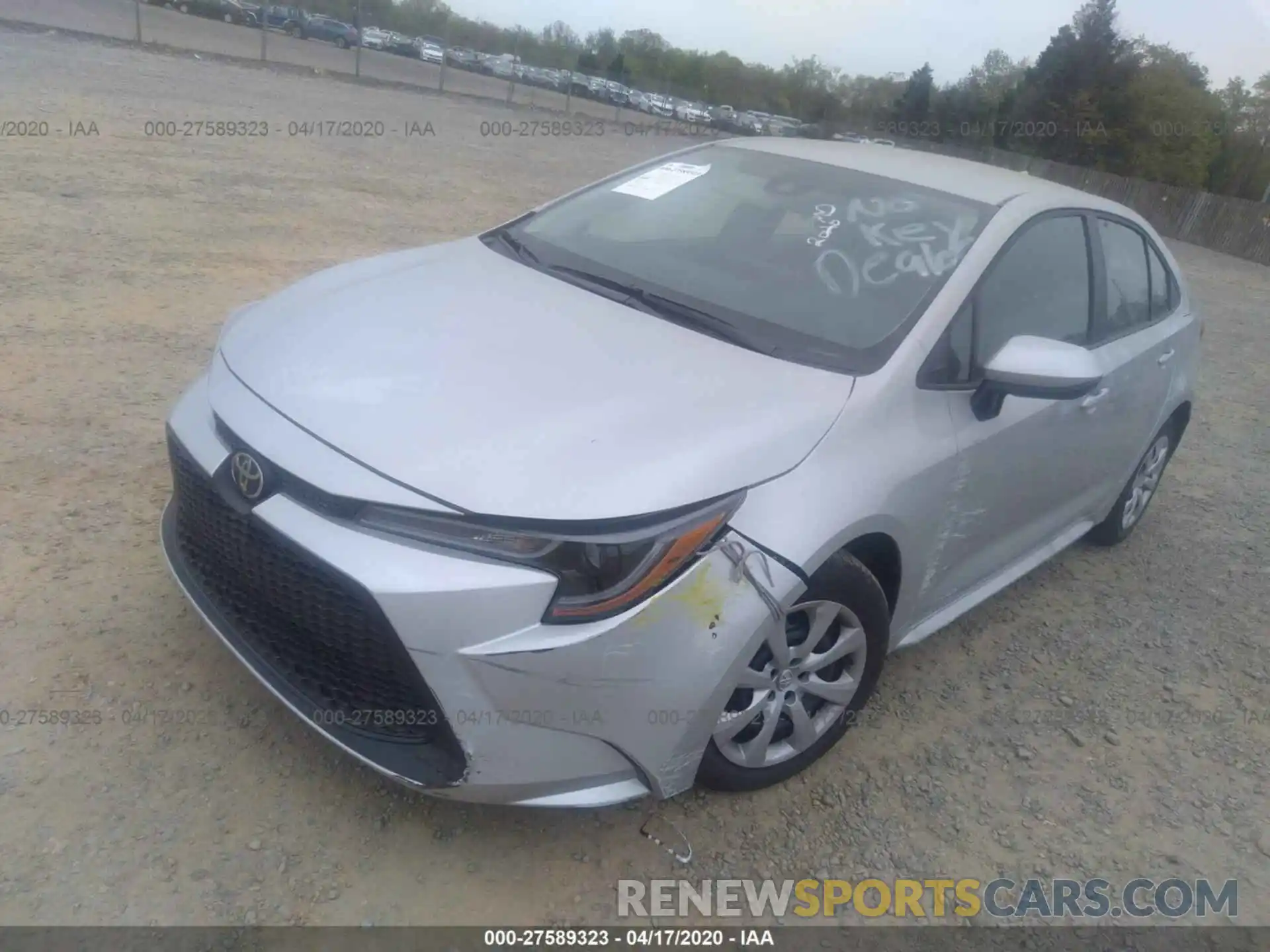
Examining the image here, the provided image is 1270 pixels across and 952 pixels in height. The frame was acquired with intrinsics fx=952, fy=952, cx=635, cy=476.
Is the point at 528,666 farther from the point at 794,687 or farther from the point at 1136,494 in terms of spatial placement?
the point at 1136,494

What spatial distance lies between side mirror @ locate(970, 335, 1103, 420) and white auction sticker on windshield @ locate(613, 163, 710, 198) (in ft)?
4.63

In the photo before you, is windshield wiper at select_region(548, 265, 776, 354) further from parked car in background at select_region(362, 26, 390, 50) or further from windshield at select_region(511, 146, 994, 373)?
parked car in background at select_region(362, 26, 390, 50)

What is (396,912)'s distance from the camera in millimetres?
2152

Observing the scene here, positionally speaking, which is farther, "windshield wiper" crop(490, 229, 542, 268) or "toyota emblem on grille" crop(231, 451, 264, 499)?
"windshield wiper" crop(490, 229, 542, 268)

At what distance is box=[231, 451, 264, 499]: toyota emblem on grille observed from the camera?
7.12ft

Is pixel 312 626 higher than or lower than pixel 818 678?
higher

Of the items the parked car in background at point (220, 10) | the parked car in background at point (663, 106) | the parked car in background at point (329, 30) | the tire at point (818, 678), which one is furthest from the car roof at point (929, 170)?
the parked car in background at point (329, 30)

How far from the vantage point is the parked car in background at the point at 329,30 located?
32312 millimetres

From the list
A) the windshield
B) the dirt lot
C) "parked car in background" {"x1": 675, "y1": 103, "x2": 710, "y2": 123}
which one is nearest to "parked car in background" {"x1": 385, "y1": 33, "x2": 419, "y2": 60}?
"parked car in background" {"x1": 675, "y1": 103, "x2": 710, "y2": 123}

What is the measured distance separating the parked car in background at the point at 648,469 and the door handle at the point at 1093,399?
0.02 meters

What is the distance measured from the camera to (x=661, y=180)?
3.62 meters

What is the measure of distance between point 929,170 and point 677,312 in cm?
129

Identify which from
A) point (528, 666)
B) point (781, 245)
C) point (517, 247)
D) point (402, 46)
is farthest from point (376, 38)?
point (528, 666)

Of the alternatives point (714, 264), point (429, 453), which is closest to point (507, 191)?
point (714, 264)
